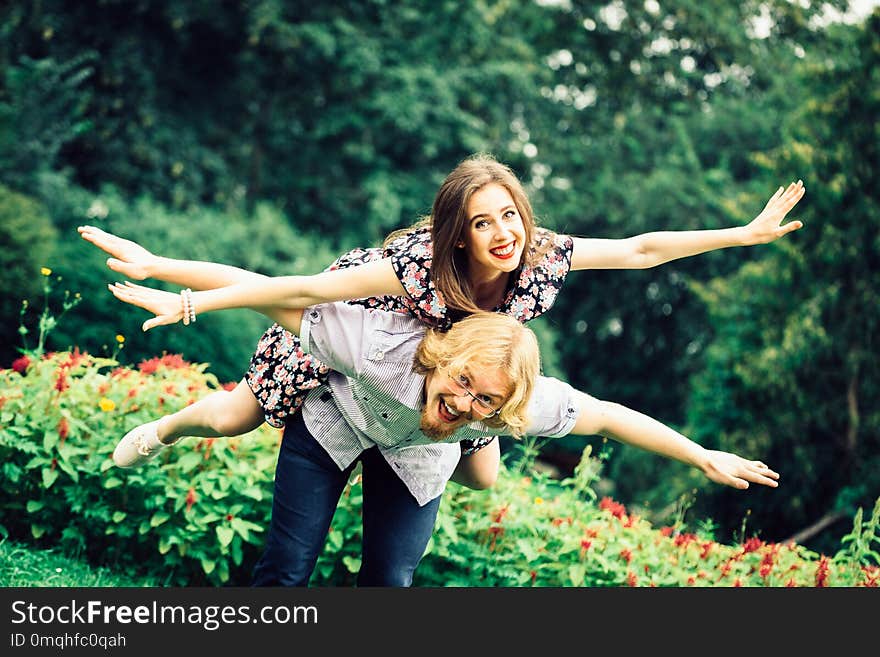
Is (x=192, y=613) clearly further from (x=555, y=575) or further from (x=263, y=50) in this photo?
(x=263, y=50)

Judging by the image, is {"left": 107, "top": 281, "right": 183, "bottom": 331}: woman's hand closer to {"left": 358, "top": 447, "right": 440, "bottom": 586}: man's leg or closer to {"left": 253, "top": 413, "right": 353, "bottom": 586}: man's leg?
{"left": 253, "top": 413, "right": 353, "bottom": 586}: man's leg

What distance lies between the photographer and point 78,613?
311 centimetres

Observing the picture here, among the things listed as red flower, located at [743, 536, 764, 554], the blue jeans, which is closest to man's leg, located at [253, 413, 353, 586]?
the blue jeans

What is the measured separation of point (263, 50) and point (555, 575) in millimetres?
12548

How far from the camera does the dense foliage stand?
8945 millimetres

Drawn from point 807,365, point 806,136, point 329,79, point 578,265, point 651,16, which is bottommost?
point 807,365

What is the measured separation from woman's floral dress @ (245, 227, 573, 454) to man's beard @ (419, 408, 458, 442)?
1.11 ft

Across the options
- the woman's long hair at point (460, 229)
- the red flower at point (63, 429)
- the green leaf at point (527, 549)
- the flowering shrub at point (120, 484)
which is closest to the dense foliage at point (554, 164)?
the green leaf at point (527, 549)

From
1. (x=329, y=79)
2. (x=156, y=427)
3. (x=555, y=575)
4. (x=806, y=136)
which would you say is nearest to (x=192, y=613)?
(x=156, y=427)

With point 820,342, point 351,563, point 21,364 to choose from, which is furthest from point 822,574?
point 820,342

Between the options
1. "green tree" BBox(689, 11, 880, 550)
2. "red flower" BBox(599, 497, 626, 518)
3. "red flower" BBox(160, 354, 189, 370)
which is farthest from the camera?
"green tree" BBox(689, 11, 880, 550)

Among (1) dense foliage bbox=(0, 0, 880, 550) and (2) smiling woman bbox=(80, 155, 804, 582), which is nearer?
(2) smiling woman bbox=(80, 155, 804, 582)

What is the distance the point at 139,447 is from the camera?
366 centimetres

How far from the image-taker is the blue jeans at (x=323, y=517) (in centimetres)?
312
